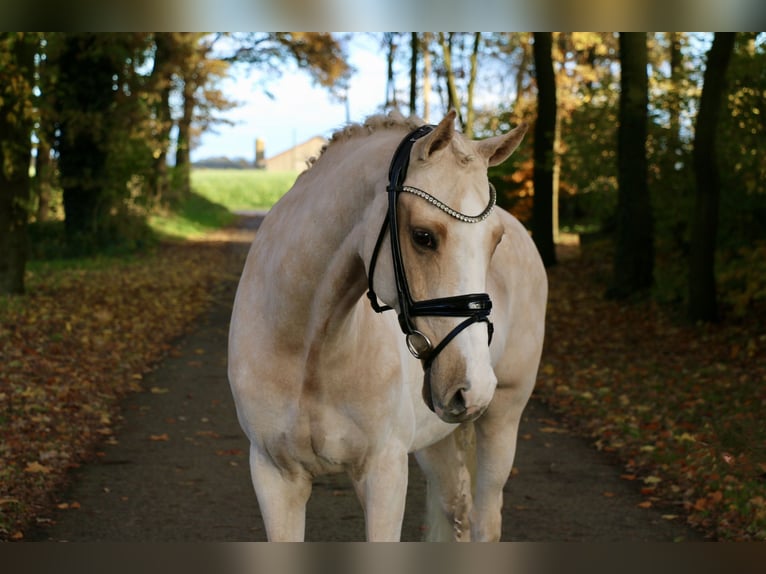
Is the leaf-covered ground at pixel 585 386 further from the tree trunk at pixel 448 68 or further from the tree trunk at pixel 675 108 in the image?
the tree trunk at pixel 448 68

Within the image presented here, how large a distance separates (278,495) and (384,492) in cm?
40

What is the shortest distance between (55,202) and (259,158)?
75609 mm

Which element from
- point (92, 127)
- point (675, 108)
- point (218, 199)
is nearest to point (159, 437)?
point (675, 108)

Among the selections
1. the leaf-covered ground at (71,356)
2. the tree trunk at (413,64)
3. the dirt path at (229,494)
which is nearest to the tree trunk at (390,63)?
the tree trunk at (413,64)

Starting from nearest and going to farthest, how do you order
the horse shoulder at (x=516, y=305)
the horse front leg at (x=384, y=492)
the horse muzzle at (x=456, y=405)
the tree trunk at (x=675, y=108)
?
the horse muzzle at (x=456, y=405)
the horse front leg at (x=384, y=492)
the horse shoulder at (x=516, y=305)
the tree trunk at (x=675, y=108)

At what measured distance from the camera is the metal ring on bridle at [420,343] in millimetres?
3084

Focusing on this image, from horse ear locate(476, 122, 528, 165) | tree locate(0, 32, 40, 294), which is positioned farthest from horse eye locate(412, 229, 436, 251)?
tree locate(0, 32, 40, 294)

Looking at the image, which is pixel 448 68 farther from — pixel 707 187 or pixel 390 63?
pixel 707 187

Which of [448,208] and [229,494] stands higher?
[448,208]

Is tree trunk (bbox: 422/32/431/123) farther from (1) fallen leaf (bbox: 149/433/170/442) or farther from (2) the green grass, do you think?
(1) fallen leaf (bbox: 149/433/170/442)

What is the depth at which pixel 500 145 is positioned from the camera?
129 inches

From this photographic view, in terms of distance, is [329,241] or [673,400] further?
[673,400]

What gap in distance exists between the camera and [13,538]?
234 inches

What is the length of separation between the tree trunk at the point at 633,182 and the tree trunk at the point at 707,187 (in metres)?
2.88
